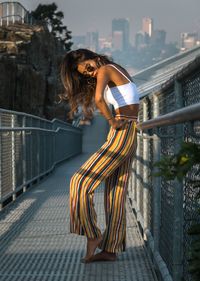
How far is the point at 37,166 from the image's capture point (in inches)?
579

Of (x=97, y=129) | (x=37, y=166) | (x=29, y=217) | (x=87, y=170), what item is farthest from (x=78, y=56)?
(x=97, y=129)

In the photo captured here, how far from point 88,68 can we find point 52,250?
1850mm

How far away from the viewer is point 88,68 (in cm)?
540

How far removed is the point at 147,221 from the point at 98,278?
124cm

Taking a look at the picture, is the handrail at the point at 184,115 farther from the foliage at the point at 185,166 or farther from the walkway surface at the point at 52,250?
the walkway surface at the point at 52,250

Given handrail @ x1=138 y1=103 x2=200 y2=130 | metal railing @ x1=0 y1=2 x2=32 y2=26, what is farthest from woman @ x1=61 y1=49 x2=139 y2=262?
metal railing @ x1=0 y1=2 x2=32 y2=26

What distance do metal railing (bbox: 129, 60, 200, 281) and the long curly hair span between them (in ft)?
1.51

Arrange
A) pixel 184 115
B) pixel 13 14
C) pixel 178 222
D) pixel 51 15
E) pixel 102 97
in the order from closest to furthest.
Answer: pixel 184 115
pixel 178 222
pixel 102 97
pixel 13 14
pixel 51 15

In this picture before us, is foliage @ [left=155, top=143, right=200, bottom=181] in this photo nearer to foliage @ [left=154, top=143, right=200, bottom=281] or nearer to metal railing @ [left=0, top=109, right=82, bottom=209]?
foliage @ [left=154, top=143, right=200, bottom=281]

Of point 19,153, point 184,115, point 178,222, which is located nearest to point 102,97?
point 178,222

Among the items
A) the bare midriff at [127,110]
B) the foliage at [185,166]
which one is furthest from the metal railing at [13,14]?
the foliage at [185,166]

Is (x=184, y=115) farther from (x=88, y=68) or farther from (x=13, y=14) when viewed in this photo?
(x=13, y=14)

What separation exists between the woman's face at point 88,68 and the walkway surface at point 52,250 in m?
1.42

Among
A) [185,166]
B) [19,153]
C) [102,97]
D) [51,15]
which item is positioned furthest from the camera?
[51,15]
